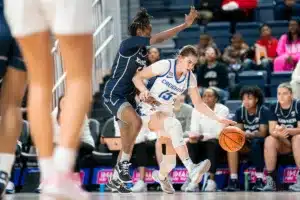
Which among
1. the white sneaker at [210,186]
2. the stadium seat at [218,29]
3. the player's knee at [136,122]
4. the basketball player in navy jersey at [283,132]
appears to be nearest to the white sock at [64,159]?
the player's knee at [136,122]

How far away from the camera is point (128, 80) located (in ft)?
28.5

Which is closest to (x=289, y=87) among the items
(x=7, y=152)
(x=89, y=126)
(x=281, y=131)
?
(x=281, y=131)

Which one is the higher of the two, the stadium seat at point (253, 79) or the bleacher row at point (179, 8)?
the bleacher row at point (179, 8)

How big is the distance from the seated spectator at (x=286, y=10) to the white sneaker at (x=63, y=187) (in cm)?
1097

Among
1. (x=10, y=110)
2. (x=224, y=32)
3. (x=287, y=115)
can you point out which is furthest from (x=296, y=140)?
(x=10, y=110)

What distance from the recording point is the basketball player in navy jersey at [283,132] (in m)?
9.62

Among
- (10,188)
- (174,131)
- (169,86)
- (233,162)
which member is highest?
(169,86)

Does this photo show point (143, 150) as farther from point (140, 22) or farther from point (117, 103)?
point (140, 22)

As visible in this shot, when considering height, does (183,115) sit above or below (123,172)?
above

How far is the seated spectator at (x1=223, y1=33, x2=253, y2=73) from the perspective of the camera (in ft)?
39.7

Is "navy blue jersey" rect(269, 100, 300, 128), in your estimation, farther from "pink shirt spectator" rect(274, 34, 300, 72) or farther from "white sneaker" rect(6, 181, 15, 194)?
"white sneaker" rect(6, 181, 15, 194)

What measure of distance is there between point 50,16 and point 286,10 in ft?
35.7

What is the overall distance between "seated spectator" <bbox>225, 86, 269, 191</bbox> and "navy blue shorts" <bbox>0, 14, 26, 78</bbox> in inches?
237

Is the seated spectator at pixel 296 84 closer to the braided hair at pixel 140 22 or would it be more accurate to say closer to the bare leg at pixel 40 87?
the braided hair at pixel 140 22
